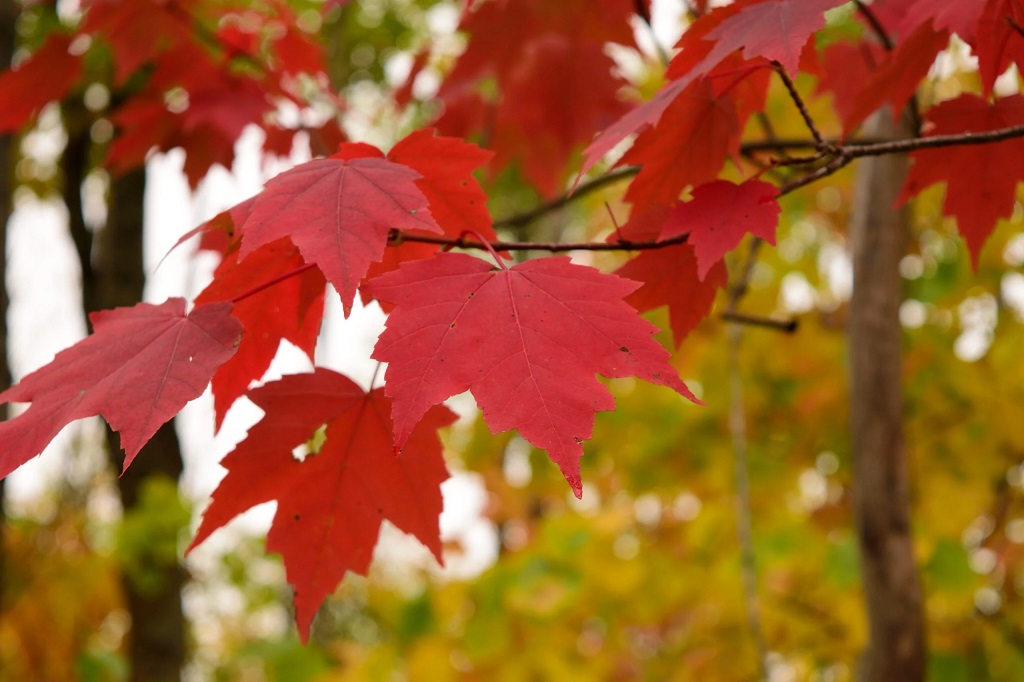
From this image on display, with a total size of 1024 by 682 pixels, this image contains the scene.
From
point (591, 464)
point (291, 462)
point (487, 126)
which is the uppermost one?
point (291, 462)

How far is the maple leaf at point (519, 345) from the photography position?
66 cm

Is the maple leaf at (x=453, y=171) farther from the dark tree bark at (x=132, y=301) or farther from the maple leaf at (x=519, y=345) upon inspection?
the dark tree bark at (x=132, y=301)

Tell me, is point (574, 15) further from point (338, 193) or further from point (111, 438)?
point (111, 438)

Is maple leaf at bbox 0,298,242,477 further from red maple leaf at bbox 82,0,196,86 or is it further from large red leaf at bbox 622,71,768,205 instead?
red maple leaf at bbox 82,0,196,86

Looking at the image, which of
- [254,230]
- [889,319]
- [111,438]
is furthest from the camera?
[111,438]

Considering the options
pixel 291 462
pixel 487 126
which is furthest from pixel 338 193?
pixel 487 126

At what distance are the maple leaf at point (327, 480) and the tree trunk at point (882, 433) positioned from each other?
976 millimetres

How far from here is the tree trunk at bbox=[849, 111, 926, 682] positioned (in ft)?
4.93

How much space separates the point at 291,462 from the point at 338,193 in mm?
305

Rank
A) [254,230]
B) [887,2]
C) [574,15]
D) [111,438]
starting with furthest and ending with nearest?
1. [111,438]
2. [574,15]
3. [887,2]
4. [254,230]

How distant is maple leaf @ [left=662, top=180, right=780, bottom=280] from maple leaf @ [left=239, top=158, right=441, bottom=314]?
27cm

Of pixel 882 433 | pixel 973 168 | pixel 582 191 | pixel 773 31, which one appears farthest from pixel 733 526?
pixel 773 31

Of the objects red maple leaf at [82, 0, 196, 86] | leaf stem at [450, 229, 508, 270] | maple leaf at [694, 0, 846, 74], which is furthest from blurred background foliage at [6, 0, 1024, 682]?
leaf stem at [450, 229, 508, 270]

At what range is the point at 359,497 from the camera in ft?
3.03
